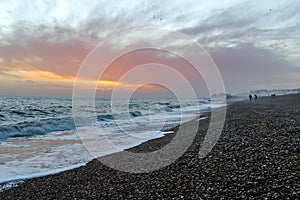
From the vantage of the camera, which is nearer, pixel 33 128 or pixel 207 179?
pixel 207 179

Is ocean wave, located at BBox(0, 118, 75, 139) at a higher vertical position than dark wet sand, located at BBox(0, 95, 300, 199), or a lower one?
lower

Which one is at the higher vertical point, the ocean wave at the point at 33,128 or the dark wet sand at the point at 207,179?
the dark wet sand at the point at 207,179

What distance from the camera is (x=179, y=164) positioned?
10609 mm

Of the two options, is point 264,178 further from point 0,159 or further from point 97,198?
point 0,159

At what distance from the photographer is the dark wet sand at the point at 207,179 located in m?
6.64

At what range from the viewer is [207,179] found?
7.91m

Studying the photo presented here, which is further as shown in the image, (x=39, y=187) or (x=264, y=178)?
(x=39, y=187)

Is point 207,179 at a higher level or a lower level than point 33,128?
higher

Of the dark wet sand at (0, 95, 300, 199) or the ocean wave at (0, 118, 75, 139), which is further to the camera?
the ocean wave at (0, 118, 75, 139)

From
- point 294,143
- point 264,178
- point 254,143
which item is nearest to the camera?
point 264,178

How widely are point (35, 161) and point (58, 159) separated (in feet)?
4.10

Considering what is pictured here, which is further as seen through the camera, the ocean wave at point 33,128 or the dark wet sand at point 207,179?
the ocean wave at point 33,128

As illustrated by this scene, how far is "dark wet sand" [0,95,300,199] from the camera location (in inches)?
261

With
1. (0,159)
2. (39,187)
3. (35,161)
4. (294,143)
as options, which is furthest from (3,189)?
(294,143)
